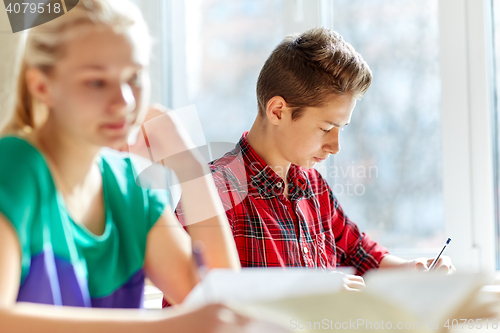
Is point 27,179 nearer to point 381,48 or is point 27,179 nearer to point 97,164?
point 97,164

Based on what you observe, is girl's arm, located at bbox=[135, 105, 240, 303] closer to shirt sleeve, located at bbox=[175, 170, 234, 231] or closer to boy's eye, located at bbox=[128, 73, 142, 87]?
boy's eye, located at bbox=[128, 73, 142, 87]

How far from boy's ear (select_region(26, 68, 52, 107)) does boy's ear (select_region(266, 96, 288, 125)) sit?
57 cm

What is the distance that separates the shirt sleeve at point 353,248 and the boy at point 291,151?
4 centimetres

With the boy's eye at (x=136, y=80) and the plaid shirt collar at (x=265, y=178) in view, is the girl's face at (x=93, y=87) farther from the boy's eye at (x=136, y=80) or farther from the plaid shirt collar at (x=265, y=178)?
the plaid shirt collar at (x=265, y=178)

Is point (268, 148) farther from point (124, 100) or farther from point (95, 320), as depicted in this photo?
point (95, 320)

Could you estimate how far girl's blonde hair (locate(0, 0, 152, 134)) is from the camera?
1.43ft

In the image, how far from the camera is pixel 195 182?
0.57 m

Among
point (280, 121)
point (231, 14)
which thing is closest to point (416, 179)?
point (280, 121)

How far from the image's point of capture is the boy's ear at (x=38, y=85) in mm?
438

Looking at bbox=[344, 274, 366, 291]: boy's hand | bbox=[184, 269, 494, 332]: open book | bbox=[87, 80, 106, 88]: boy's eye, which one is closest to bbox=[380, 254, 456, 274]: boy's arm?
bbox=[344, 274, 366, 291]: boy's hand

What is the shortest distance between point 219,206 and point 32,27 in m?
0.29

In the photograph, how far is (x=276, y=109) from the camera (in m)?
0.95

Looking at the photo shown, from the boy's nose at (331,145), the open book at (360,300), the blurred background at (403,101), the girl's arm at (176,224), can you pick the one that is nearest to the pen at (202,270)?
the open book at (360,300)

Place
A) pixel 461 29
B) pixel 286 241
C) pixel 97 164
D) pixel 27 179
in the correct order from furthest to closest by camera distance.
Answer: pixel 461 29
pixel 286 241
pixel 97 164
pixel 27 179
